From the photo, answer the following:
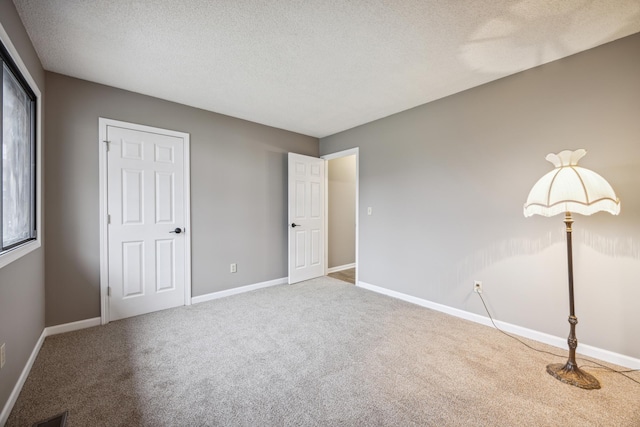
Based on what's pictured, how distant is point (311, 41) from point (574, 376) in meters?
3.08

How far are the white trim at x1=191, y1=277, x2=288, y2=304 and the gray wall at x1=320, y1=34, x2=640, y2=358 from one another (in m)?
1.54

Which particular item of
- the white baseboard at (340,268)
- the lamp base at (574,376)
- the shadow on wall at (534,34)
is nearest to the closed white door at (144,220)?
the white baseboard at (340,268)

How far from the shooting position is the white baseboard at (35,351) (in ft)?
4.95

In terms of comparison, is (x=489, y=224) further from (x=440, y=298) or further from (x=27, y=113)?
(x=27, y=113)

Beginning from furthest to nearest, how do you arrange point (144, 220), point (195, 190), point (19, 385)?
point (195, 190)
point (144, 220)
point (19, 385)

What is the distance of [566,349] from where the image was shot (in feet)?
7.32

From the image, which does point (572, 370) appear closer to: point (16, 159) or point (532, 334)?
point (532, 334)

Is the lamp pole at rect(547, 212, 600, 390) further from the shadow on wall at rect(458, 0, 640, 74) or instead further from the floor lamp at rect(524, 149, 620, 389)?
the shadow on wall at rect(458, 0, 640, 74)

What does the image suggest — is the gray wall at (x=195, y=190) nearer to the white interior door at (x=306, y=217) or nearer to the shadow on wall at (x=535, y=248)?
the white interior door at (x=306, y=217)

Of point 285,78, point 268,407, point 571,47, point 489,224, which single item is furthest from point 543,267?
point 285,78

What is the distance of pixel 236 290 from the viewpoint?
369 centimetres

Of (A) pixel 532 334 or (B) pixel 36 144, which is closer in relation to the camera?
(B) pixel 36 144

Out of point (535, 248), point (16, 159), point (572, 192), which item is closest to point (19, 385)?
point (16, 159)

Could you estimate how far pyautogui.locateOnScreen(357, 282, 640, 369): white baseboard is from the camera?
2.02m
